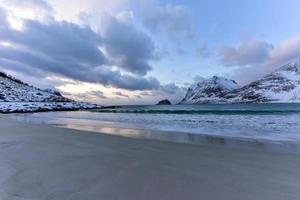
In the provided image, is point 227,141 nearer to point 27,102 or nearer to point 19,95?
point 27,102

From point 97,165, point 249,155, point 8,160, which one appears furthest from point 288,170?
point 8,160

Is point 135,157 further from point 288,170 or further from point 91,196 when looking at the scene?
point 288,170

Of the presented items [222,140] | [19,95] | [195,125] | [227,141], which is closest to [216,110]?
[195,125]

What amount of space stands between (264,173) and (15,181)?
212 inches

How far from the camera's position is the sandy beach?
4012 millimetres

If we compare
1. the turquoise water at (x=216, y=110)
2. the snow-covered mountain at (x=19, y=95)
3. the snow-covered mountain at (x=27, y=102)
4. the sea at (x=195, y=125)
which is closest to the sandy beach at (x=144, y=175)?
the sea at (x=195, y=125)

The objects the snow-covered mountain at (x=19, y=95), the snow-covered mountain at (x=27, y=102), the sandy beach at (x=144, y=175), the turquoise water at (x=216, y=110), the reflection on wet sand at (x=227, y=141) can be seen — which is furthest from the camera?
the snow-covered mountain at (x=19, y=95)

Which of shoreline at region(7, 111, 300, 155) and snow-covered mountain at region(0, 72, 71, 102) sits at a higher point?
snow-covered mountain at region(0, 72, 71, 102)

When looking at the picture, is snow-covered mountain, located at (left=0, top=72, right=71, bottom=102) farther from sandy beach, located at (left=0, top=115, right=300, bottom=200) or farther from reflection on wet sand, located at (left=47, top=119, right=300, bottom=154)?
sandy beach, located at (left=0, top=115, right=300, bottom=200)

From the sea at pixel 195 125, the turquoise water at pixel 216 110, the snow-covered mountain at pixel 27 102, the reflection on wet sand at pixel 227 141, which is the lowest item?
the reflection on wet sand at pixel 227 141

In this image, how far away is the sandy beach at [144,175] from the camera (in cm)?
401

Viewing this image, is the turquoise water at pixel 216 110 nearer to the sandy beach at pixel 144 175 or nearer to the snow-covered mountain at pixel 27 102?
the snow-covered mountain at pixel 27 102

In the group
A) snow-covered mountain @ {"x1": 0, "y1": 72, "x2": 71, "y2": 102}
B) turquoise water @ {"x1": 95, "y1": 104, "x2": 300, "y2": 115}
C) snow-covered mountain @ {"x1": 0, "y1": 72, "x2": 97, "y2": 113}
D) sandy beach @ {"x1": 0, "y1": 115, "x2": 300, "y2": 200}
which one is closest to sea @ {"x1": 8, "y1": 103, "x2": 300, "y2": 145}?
sandy beach @ {"x1": 0, "y1": 115, "x2": 300, "y2": 200}

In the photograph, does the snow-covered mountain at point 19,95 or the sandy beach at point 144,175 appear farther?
the snow-covered mountain at point 19,95
